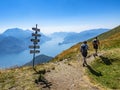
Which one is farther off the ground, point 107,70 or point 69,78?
point 107,70

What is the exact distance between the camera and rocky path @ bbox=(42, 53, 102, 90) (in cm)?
2414

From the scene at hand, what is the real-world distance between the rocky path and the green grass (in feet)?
4.70

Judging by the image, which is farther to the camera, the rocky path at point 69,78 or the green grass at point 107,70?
the green grass at point 107,70

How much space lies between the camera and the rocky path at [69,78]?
24.1 m

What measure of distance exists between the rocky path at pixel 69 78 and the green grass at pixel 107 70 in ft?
4.70

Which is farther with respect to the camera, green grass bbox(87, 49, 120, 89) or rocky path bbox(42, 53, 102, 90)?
green grass bbox(87, 49, 120, 89)

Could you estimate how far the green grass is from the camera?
26.8m

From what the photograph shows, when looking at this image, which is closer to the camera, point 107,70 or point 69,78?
point 69,78

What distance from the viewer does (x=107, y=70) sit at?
31500mm

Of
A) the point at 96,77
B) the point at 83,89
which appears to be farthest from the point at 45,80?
the point at 96,77

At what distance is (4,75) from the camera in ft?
95.5

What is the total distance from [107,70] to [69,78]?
694 centimetres

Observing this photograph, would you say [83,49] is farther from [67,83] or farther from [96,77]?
[67,83]

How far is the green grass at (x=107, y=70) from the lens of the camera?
2684 centimetres
